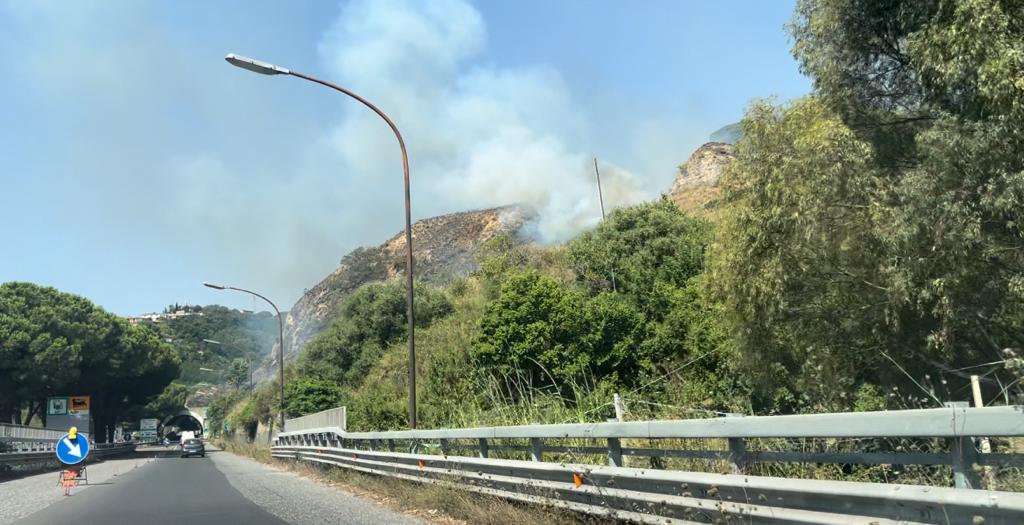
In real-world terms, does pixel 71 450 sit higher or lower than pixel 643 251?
lower

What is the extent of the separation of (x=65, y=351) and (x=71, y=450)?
4098 centimetres

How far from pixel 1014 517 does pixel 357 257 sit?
376 ft

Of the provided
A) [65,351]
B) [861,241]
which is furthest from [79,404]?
[861,241]

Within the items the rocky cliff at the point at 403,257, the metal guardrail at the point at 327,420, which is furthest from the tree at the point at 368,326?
the rocky cliff at the point at 403,257

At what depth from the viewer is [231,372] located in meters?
131

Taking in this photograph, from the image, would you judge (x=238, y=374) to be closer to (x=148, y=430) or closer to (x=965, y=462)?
(x=148, y=430)

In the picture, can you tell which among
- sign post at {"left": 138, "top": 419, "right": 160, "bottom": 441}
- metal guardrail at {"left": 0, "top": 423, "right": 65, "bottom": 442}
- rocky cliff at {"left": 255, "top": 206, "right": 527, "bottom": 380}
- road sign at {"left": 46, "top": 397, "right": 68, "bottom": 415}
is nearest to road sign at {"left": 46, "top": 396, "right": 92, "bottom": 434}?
road sign at {"left": 46, "top": 397, "right": 68, "bottom": 415}

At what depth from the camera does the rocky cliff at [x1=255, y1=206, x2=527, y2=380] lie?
337 feet

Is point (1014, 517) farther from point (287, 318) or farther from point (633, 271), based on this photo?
point (287, 318)

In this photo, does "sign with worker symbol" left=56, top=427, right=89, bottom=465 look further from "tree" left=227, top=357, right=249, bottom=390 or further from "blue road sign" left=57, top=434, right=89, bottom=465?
"tree" left=227, top=357, right=249, bottom=390

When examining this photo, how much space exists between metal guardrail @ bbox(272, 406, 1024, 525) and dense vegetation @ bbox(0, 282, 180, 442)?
52720 mm

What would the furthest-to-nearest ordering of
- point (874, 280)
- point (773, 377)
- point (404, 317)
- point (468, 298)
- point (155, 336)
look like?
1. point (155, 336)
2. point (404, 317)
3. point (468, 298)
4. point (773, 377)
5. point (874, 280)

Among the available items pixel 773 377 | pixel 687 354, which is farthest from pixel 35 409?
pixel 773 377

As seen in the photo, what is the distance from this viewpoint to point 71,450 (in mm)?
18422
